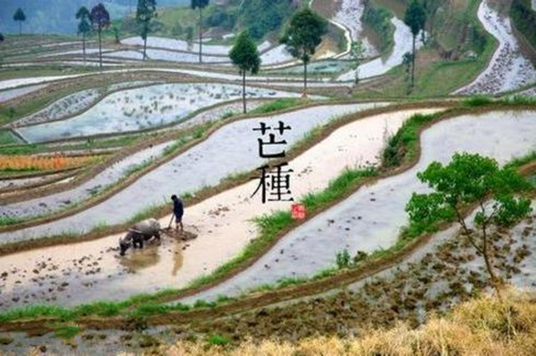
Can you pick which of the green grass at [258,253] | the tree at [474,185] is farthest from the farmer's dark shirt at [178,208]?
the tree at [474,185]

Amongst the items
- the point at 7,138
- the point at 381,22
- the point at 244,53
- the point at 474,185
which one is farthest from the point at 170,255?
the point at 381,22

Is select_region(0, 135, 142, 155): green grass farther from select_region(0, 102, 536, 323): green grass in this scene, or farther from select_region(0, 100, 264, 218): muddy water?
select_region(0, 102, 536, 323): green grass

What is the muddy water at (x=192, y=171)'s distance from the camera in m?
24.8

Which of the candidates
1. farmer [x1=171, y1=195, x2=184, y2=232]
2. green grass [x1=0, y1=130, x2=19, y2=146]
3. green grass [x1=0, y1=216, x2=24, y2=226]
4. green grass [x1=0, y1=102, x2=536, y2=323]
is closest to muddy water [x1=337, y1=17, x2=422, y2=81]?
green grass [x1=0, y1=130, x2=19, y2=146]

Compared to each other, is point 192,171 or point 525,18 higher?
point 525,18

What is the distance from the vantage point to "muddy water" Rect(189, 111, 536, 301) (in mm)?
19141

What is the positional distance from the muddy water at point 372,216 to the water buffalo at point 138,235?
3650 millimetres

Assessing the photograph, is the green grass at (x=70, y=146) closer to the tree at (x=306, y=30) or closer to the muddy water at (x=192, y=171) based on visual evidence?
the tree at (x=306, y=30)

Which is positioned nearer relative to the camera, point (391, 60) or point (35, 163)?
point (35, 163)

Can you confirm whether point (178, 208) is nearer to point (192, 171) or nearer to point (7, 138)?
point (192, 171)

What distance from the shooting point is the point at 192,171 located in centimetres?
2888

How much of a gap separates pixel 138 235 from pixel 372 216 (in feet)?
22.6

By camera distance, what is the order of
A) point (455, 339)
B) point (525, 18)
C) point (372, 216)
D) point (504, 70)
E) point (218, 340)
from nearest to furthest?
point (455, 339)
point (218, 340)
point (372, 216)
point (504, 70)
point (525, 18)

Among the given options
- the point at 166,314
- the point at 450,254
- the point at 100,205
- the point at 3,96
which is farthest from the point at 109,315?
the point at 3,96
